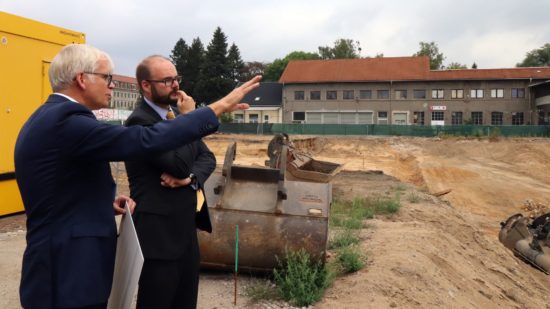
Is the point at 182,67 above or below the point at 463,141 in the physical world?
above

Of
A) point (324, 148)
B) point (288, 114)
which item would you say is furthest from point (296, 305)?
point (288, 114)

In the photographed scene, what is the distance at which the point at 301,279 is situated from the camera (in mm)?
4500

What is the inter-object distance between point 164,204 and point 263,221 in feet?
6.71

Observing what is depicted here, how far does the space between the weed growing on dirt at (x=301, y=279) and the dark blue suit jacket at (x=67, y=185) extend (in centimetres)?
252

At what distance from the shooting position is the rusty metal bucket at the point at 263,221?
15.0 feet

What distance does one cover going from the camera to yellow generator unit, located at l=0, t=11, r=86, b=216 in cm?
749

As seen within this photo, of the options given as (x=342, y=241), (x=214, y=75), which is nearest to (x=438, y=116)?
(x=214, y=75)

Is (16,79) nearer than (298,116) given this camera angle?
Yes

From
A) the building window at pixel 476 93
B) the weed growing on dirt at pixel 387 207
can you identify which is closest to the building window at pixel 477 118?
the building window at pixel 476 93

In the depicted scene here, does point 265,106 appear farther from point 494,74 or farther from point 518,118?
point 518,118

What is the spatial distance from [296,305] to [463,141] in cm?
3257

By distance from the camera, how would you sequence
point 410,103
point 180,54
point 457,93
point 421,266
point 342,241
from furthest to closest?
point 180,54, point 410,103, point 457,93, point 342,241, point 421,266

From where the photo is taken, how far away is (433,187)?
23516mm

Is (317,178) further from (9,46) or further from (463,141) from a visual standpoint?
(463,141)
